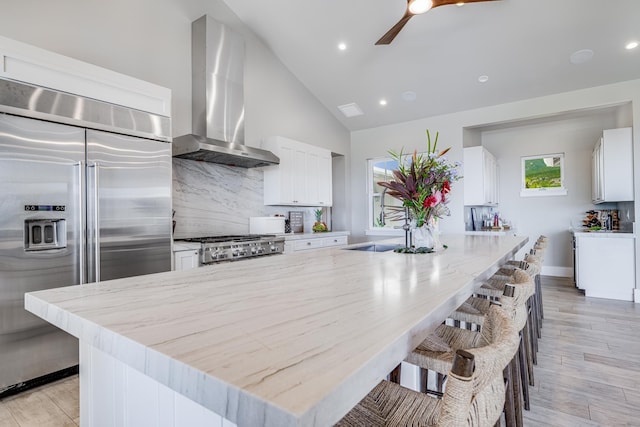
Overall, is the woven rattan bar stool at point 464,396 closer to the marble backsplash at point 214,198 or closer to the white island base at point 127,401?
the white island base at point 127,401

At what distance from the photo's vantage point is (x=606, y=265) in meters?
4.44

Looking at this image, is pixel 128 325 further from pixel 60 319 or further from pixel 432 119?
pixel 432 119

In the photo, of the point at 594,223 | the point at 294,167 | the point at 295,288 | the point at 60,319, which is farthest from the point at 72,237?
the point at 594,223

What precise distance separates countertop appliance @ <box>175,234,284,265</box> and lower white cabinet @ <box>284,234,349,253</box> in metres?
0.31

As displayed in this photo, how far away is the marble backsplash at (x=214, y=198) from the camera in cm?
371

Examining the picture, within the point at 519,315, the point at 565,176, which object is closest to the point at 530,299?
the point at 519,315

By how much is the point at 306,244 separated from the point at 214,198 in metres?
1.36

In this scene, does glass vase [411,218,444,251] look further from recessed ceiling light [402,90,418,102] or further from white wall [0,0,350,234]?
recessed ceiling light [402,90,418,102]

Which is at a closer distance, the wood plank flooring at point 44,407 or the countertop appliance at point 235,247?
the wood plank flooring at point 44,407

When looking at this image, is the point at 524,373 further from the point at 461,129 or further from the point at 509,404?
the point at 461,129

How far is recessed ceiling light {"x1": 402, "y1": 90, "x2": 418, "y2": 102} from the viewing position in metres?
5.10

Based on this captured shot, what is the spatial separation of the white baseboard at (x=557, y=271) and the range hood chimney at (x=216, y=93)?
5.37 meters

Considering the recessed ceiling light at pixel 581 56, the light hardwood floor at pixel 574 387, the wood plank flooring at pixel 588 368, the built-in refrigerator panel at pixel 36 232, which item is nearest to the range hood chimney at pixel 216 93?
the built-in refrigerator panel at pixel 36 232

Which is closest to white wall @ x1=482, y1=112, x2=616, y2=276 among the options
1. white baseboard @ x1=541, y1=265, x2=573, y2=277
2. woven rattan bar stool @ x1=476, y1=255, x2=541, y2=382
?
white baseboard @ x1=541, y1=265, x2=573, y2=277
